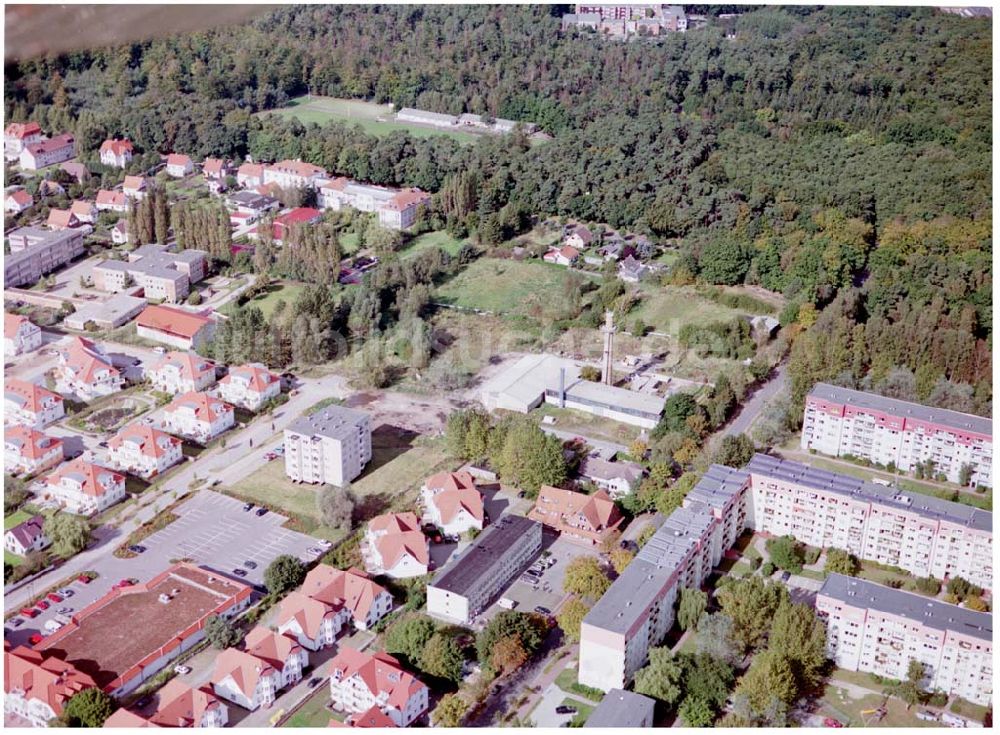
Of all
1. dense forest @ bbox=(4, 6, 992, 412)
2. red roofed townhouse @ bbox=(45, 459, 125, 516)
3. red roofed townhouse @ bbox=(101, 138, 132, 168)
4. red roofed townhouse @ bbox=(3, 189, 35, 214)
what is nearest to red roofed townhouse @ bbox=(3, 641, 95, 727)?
red roofed townhouse @ bbox=(45, 459, 125, 516)

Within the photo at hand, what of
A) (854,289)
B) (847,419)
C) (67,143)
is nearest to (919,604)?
(847,419)

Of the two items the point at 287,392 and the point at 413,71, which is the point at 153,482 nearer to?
the point at 287,392

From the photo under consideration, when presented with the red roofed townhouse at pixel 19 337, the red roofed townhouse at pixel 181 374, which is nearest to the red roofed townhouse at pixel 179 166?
the red roofed townhouse at pixel 19 337

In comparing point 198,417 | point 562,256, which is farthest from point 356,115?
point 198,417

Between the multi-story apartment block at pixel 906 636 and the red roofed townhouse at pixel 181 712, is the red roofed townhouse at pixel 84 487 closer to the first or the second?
the red roofed townhouse at pixel 181 712

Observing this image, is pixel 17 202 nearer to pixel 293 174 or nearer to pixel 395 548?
pixel 293 174

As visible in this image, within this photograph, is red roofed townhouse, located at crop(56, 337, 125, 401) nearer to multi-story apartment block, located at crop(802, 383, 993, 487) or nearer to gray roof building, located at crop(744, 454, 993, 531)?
gray roof building, located at crop(744, 454, 993, 531)
